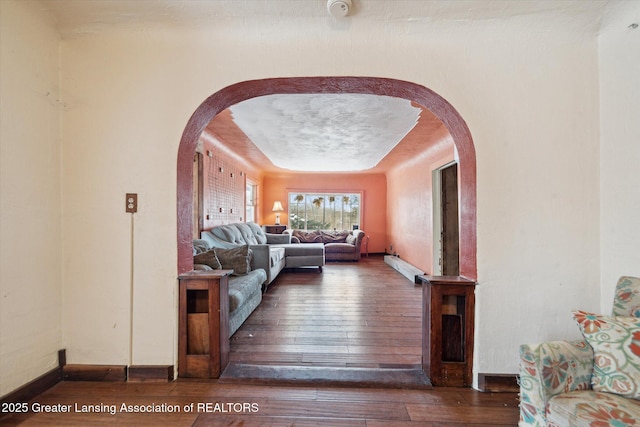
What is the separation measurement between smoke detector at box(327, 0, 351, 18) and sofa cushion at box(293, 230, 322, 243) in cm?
572

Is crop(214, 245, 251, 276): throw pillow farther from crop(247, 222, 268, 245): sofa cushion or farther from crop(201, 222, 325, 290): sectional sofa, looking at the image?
crop(247, 222, 268, 245): sofa cushion

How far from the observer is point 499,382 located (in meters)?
1.65

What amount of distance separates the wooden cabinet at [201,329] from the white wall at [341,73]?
0.27 ft

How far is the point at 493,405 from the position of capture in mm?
1541

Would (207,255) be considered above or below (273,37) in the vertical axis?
below

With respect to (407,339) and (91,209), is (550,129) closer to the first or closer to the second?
(407,339)

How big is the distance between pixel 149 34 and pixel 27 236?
4.78ft

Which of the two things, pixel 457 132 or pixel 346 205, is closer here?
pixel 457 132

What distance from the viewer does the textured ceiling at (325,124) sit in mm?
2846

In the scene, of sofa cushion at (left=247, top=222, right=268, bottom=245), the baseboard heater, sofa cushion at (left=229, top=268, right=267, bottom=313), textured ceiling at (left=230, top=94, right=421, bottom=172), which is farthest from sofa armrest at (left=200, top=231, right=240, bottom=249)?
the baseboard heater

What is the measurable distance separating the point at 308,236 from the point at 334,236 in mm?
694

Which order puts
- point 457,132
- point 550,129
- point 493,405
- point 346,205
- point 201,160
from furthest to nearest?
point 346,205
point 201,160
point 457,132
point 550,129
point 493,405

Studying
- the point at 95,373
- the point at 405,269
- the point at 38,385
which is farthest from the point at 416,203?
the point at 38,385

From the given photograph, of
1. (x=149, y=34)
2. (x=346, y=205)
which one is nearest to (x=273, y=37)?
(x=149, y=34)
